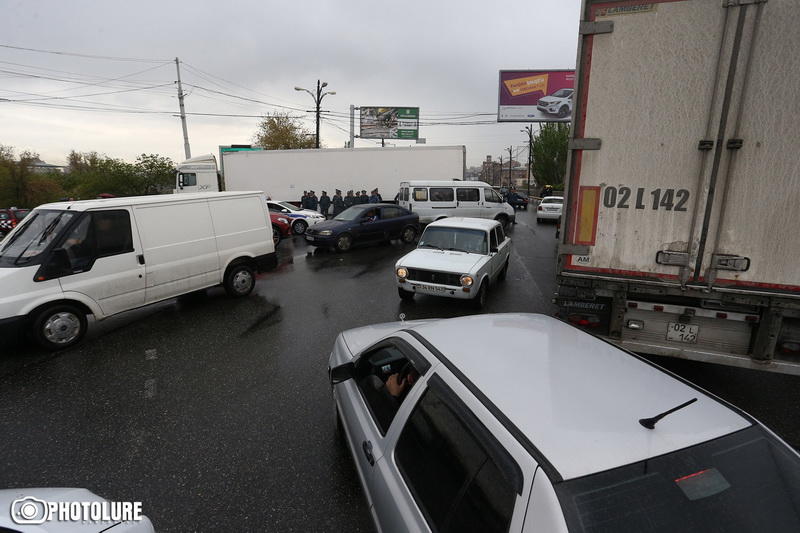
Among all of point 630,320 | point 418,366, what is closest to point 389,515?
point 418,366

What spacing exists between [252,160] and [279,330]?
1722 centimetres

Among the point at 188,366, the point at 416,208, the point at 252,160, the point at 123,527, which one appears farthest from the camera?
the point at 252,160

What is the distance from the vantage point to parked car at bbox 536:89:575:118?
28812 millimetres

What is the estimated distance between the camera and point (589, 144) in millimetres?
3910

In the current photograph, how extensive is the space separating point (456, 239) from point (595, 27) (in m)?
4.70

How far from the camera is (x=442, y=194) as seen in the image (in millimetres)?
16781

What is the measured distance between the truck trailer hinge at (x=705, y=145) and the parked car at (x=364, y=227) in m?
10.4

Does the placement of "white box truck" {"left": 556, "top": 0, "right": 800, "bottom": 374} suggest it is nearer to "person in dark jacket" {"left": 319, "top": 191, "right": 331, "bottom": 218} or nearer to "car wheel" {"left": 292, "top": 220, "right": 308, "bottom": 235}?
"car wheel" {"left": 292, "top": 220, "right": 308, "bottom": 235}

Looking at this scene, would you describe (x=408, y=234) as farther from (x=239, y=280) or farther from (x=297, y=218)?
(x=239, y=280)

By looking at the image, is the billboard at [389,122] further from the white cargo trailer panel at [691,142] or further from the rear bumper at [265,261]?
the white cargo trailer panel at [691,142]

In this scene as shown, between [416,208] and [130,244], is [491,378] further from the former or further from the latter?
[416,208]

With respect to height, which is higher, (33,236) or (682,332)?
(33,236)

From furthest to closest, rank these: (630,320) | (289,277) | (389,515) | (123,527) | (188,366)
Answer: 1. (289,277)
2. (188,366)
3. (630,320)
4. (389,515)
5. (123,527)

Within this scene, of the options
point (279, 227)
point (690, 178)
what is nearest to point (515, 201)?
point (279, 227)
